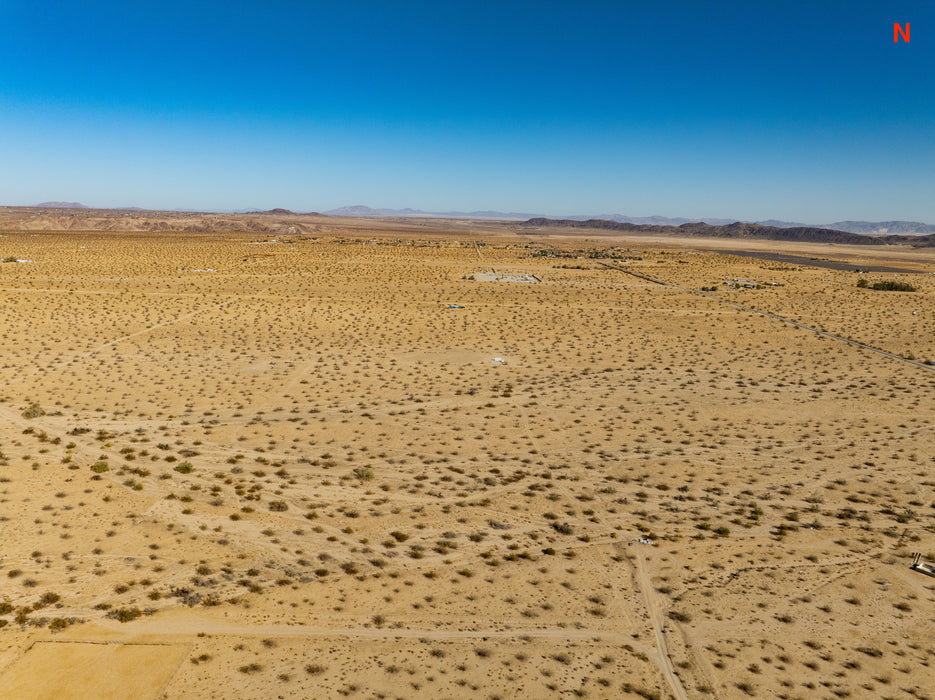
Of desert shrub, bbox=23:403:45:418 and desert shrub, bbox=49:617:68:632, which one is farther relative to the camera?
desert shrub, bbox=23:403:45:418

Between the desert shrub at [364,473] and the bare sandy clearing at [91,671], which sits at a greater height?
the desert shrub at [364,473]

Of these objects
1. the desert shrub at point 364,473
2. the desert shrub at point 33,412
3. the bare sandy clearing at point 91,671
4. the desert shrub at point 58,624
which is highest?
the desert shrub at point 33,412

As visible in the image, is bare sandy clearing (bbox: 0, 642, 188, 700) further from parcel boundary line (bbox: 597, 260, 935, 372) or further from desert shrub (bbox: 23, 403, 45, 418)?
parcel boundary line (bbox: 597, 260, 935, 372)

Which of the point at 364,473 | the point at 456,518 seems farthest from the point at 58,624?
the point at 456,518

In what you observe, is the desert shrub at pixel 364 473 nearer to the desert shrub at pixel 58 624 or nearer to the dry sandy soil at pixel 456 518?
the dry sandy soil at pixel 456 518

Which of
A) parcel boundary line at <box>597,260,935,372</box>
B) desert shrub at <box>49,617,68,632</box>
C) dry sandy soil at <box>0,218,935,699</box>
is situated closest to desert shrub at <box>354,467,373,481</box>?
dry sandy soil at <box>0,218,935,699</box>

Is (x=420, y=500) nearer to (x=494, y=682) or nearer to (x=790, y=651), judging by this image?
(x=494, y=682)

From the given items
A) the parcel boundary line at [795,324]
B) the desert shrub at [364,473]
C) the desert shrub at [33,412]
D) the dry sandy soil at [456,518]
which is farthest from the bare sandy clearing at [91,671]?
the parcel boundary line at [795,324]

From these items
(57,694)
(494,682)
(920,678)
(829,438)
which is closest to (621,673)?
(494,682)

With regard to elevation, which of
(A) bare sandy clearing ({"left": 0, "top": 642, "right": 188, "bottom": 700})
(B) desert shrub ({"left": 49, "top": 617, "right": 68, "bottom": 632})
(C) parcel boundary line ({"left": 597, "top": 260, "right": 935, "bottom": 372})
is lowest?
(A) bare sandy clearing ({"left": 0, "top": 642, "right": 188, "bottom": 700})
